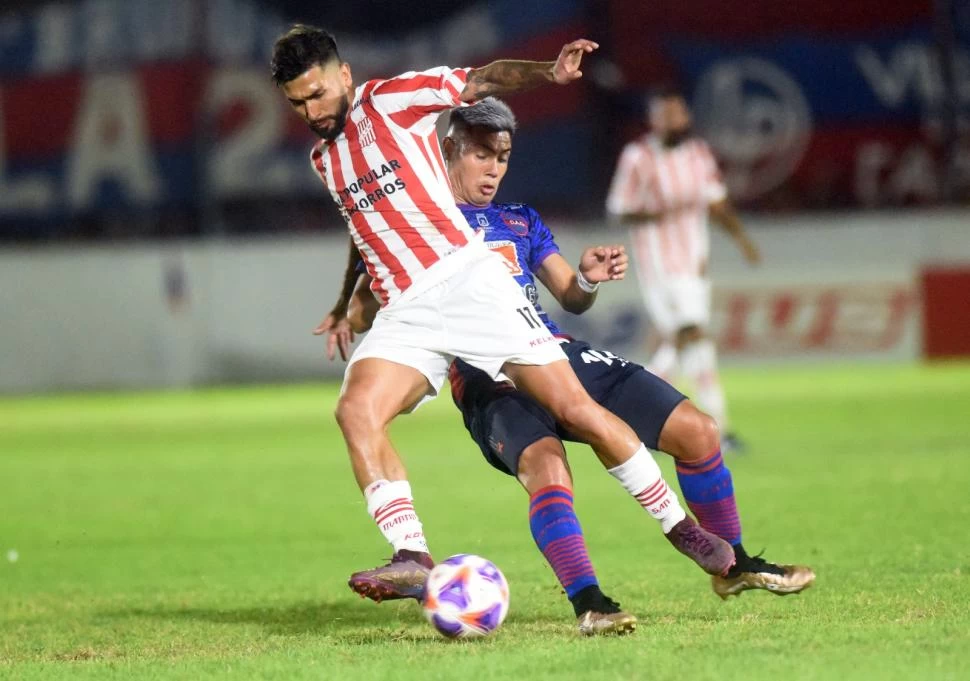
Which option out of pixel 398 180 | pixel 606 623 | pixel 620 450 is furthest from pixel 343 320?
pixel 606 623

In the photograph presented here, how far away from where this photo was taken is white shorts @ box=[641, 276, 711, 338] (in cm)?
1152

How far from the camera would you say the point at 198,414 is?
52.3 ft

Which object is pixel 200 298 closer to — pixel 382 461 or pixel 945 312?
pixel 945 312

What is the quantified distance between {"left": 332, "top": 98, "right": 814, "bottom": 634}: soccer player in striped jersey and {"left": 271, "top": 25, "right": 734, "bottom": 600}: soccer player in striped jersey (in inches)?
6.0

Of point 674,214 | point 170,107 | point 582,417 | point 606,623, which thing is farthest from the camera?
point 170,107

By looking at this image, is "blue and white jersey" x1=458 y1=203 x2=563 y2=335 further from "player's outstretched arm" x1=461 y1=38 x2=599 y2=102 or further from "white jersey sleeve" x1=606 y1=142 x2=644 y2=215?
"white jersey sleeve" x1=606 y1=142 x2=644 y2=215

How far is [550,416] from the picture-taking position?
554cm

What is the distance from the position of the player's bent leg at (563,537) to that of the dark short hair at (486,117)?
1145mm

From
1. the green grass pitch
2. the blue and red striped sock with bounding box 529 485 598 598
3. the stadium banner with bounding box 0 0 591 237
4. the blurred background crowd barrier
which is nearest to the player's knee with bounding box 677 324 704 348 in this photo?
the green grass pitch

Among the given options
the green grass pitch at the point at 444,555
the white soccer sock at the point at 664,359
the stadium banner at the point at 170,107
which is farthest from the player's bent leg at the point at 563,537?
the stadium banner at the point at 170,107

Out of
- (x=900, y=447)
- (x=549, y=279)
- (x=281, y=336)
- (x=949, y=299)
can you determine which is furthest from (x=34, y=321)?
(x=549, y=279)

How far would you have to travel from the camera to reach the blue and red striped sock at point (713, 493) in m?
5.65

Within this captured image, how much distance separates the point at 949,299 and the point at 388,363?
13711 mm

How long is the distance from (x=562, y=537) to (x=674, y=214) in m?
6.79
